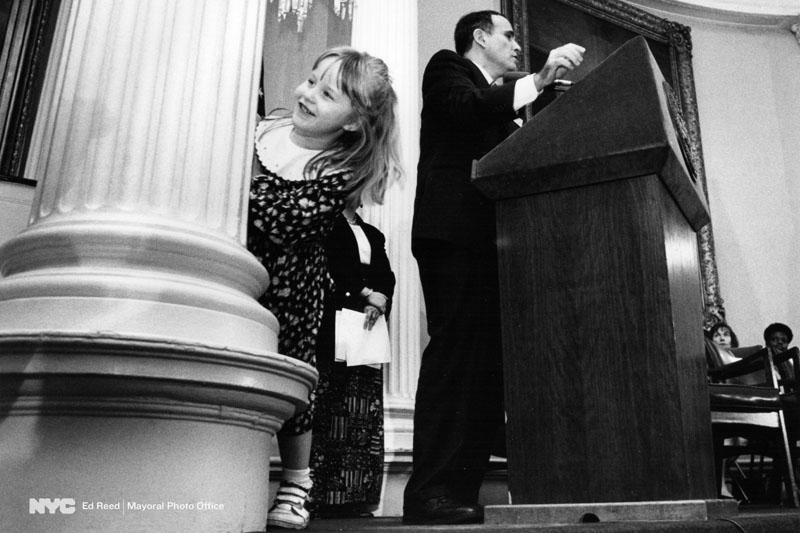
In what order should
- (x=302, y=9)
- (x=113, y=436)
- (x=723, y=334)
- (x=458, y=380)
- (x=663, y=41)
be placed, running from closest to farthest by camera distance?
(x=113, y=436) → (x=458, y=380) → (x=302, y=9) → (x=723, y=334) → (x=663, y=41)

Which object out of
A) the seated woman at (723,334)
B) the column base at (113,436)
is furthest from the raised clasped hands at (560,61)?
the seated woman at (723,334)

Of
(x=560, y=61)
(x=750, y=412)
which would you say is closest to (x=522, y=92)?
(x=560, y=61)

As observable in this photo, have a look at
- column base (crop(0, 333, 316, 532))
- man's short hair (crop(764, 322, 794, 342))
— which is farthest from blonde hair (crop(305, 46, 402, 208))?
man's short hair (crop(764, 322, 794, 342))

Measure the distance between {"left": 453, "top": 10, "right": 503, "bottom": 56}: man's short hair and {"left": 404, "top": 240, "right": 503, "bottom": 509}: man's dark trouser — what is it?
775 millimetres

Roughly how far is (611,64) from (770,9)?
230 inches

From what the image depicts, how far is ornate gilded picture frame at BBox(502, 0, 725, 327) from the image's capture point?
17.1 feet

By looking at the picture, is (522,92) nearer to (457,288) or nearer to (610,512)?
(457,288)

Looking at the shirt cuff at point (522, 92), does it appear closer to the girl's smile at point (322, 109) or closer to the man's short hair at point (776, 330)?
the girl's smile at point (322, 109)

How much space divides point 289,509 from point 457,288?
66 cm

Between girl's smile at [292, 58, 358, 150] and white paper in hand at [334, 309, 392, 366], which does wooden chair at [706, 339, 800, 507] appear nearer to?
white paper in hand at [334, 309, 392, 366]

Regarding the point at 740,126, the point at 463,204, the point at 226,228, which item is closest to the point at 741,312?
the point at 740,126

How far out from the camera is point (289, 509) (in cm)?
153

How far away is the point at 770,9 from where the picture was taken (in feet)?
21.3

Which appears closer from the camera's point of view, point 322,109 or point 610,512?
point 610,512
